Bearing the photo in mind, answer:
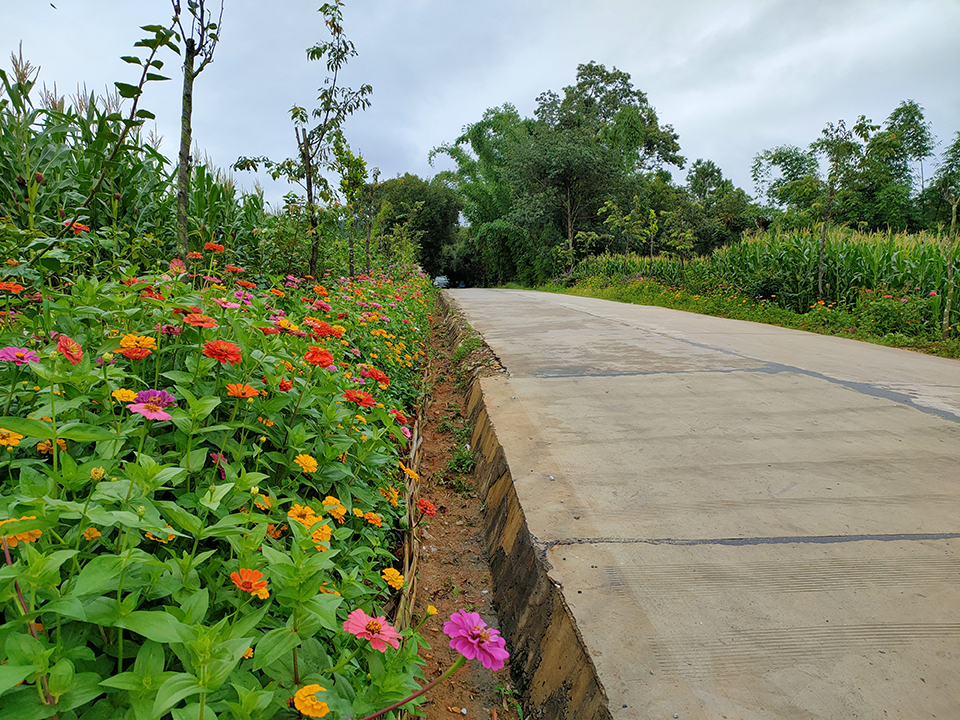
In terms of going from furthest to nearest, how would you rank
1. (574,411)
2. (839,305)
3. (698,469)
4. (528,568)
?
(839,305) < (574,411) < (698,469) < (528,568)

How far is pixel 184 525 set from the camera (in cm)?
92

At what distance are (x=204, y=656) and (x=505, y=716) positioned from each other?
33.1 inches

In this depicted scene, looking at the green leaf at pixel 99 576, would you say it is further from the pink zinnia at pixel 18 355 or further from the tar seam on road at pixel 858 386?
the tar seam on road at pixel 858 386

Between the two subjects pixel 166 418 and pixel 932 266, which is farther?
pixel 932 266

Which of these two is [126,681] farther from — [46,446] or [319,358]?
[319,358]

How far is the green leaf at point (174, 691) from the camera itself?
0.67 meters

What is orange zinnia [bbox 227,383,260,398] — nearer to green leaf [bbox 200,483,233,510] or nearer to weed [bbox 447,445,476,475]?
green leaf [bbox 200,483,233,510]

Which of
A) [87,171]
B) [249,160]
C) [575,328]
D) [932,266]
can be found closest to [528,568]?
[87,171]

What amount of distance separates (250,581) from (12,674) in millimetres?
300

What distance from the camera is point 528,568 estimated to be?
149 cm

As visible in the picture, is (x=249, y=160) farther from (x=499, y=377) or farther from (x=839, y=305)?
(x=839, y=305)

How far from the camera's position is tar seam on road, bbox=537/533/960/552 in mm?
1454

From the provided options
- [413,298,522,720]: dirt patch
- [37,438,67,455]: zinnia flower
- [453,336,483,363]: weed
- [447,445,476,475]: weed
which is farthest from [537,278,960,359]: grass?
[37,438,67,455]: zinnia flower

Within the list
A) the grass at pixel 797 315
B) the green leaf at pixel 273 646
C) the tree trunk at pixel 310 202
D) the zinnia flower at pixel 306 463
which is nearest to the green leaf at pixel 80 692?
the green leaf at pixel 273 646
